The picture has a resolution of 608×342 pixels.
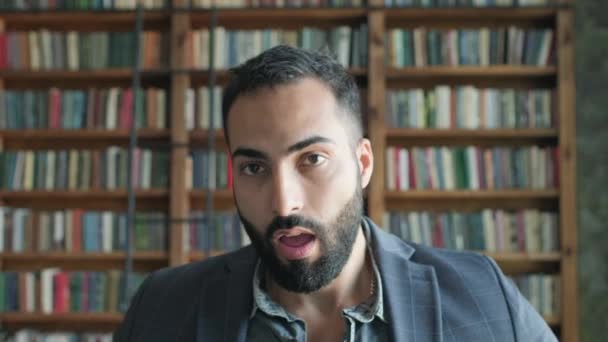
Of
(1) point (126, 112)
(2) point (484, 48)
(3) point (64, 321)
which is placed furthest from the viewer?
(3) point (64, 321)

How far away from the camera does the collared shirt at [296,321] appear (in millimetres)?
1072

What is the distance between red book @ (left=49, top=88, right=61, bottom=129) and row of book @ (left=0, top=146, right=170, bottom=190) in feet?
0.51

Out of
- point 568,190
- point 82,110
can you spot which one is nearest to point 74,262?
point 82,110

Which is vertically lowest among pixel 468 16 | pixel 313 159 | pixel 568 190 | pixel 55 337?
pixel 55 337

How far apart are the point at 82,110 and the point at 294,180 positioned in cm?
284

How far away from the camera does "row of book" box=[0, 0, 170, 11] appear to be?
356 centimetres

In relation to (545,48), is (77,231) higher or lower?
lower

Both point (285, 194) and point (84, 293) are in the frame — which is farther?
point (84, 293)

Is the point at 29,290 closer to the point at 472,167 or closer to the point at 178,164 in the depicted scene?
the point at 178,164

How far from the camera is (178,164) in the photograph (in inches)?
136

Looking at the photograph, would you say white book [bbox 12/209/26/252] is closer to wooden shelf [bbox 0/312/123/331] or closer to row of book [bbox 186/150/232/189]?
wooden shelf [bbox 0/312/123/331]

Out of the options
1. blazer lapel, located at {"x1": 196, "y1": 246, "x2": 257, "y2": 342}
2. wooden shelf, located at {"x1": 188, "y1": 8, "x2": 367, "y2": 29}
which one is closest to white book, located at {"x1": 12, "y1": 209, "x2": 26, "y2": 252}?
wooden shelf, located at {"x1": 188, "y1": 8, "x2": 367, "y2": 29}

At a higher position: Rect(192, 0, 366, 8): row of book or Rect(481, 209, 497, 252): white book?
Rect(192, 0, 366, 8): row of book

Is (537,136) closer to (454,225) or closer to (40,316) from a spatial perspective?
(454,225)
